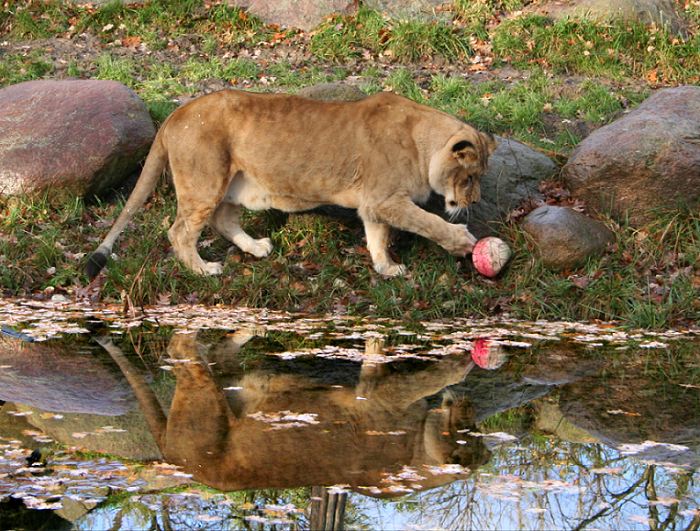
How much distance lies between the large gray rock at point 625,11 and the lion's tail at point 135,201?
7.12 meters

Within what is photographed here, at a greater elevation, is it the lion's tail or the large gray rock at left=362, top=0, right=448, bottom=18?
the large gray rock at left=362, top=0, right=448, bottom=18

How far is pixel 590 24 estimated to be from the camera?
46.2 ft

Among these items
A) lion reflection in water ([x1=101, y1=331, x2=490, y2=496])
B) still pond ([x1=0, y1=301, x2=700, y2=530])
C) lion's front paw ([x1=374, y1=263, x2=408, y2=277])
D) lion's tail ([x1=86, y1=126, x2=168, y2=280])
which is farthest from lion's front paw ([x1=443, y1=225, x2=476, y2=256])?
lion's tail ([x1=86, y1=126, x2=168, y2=280])

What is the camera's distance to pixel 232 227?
10.0 m

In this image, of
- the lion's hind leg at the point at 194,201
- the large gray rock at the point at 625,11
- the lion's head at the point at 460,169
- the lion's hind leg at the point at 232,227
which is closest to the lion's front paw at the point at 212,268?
the lion's hind leg at the point at 194,201

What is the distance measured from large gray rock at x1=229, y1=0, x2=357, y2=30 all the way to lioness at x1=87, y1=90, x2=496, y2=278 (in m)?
6.26

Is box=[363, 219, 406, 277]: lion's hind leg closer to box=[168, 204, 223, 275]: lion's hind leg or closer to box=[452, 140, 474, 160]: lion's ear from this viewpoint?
box=[452, 140, 474, 160]: lion's ear

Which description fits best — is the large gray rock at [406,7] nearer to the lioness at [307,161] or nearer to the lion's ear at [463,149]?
the lioness at [307,161]

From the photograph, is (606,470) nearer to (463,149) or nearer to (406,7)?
(463,149)

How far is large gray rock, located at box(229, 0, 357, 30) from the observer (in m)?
15.8

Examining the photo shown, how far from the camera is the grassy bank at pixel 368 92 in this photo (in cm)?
912

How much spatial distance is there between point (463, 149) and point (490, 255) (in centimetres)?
97

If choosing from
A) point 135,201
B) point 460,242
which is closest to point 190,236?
point 135,201

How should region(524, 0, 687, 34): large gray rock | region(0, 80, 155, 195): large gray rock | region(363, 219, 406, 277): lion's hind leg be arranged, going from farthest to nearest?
region(524, 0, 687, 34): large gray rock → region(0, 80, 155, 195): large gray rock → region(363, 219, 406, 277): lion's hind leg
